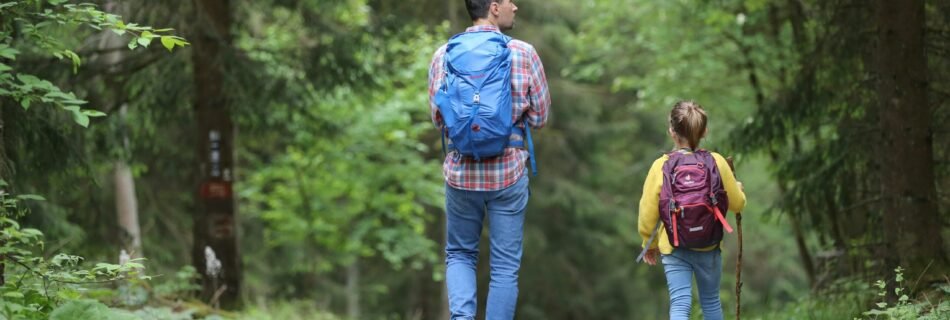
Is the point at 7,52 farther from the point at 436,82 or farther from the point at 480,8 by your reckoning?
the point at 480,8

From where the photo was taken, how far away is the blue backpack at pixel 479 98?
4.80 m

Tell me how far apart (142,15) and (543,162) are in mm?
14749

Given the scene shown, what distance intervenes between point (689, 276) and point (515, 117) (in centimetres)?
116

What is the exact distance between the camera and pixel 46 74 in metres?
8.95

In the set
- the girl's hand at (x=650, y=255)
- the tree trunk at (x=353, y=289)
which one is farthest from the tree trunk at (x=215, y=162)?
the tree trunk at (x=353, y=289)

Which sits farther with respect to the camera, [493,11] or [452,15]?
[452,15]

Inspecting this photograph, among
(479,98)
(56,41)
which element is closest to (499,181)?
(479,98)

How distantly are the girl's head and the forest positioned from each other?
2.65 feet

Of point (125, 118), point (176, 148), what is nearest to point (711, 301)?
point (125, 118)

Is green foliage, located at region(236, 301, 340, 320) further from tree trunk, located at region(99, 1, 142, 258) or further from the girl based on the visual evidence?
the girl

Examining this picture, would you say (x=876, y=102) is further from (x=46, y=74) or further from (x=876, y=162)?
(x=46, y=74)

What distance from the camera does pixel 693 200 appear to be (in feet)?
16.1

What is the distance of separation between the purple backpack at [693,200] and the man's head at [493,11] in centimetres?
105

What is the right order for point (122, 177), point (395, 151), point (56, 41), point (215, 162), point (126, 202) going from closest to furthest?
point (56, 41)
point (215, 162)
point (126, 202)
point (122, 177)
point (395, 151)
